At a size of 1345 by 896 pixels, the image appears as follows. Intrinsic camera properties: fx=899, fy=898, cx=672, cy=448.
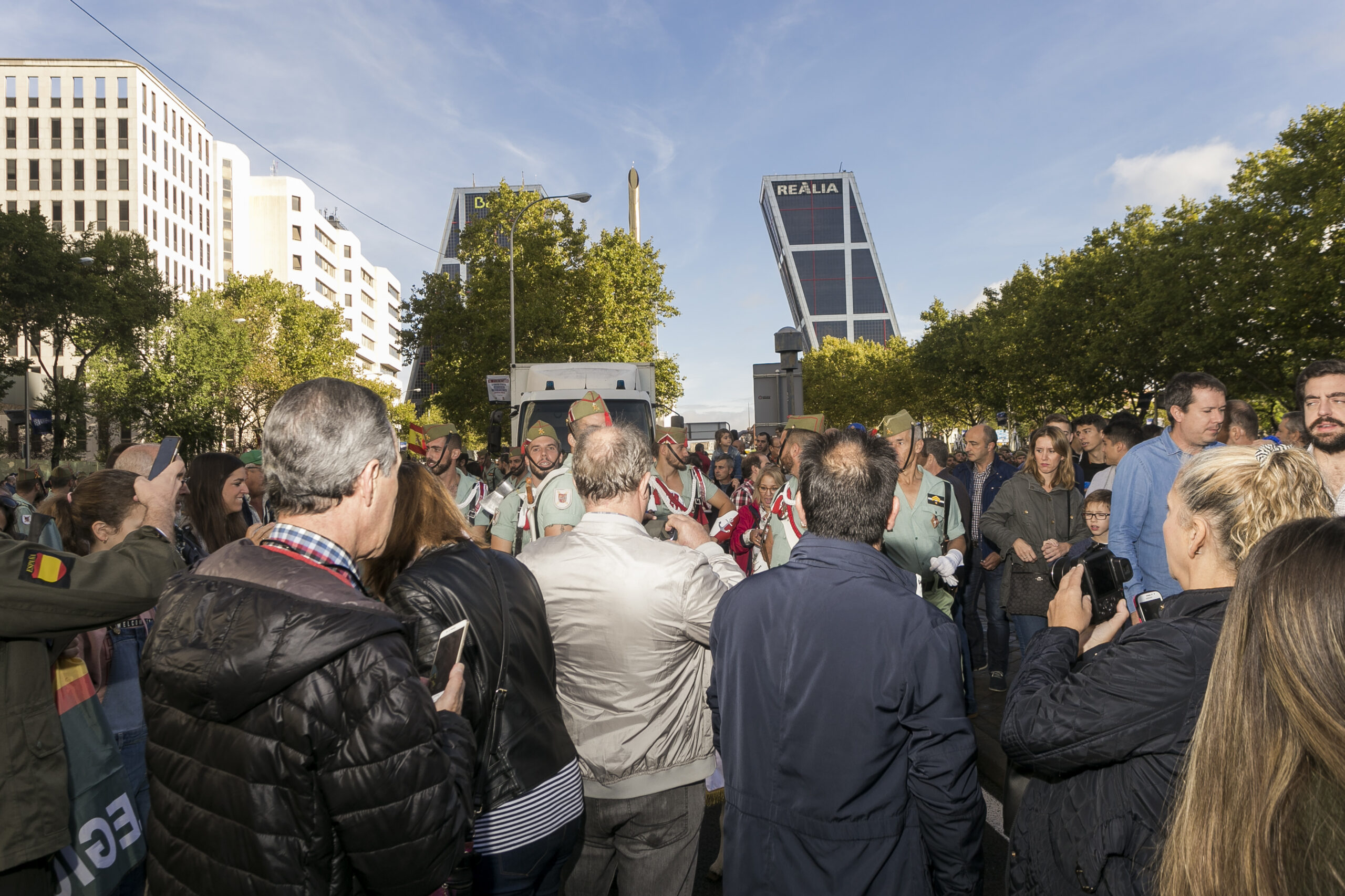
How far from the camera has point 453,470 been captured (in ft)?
23.6

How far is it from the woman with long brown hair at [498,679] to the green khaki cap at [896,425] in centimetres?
354

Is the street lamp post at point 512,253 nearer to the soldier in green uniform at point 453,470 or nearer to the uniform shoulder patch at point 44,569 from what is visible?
the soldier in green uniform at point 453,470

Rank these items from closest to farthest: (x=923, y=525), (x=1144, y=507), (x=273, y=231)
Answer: (x=1144, y=507), (x=923, y=525), (x=273, y=231)

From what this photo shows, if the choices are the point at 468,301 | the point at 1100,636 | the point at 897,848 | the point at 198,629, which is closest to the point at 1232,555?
the point at 1100,636

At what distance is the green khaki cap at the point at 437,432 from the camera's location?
7.19m

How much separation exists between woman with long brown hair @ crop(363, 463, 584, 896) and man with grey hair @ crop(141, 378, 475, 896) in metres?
0.38

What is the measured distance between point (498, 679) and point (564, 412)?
10.9 m

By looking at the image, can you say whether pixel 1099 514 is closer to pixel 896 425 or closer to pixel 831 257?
pixel 896 425

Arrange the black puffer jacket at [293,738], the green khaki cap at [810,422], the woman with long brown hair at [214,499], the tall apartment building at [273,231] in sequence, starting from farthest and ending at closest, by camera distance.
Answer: the tall apartment building at [273,231], the green khaki cap at [810,422], the woman with long brown hair at [214,499], the black puffer jacket at [293,738]

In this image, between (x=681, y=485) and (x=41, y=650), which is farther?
(x=681, y=485)

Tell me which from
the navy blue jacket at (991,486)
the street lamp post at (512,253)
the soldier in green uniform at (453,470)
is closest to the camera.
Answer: the soldier in green uniform at (453,470)

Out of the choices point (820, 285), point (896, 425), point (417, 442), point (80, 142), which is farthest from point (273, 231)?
point (820, 285)

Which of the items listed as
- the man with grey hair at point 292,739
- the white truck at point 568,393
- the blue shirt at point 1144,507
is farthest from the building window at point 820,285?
the man with grey hair at point 292,739

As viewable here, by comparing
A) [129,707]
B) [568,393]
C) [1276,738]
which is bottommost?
[129,707]
